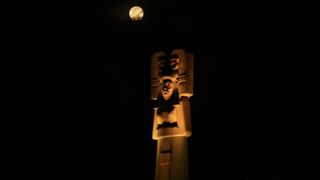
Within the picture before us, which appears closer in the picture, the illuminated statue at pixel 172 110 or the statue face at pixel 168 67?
the illuminated statue at pixel 172 110

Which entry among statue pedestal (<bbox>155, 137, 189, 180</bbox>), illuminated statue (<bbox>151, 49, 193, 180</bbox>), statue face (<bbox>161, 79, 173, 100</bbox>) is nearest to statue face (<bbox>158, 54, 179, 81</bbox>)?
illuminated statue (<bbox>151, 49, 193, 180</bbox>)

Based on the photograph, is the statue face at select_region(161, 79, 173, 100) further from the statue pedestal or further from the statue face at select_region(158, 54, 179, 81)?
the statue pedestal

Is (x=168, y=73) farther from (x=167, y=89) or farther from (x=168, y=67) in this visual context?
(x=167, y=89)

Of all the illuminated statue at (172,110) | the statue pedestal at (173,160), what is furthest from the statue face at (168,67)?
the statue pedestal at (173,160)

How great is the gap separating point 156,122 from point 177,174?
49.8 inches

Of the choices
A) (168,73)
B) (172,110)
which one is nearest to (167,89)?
(168,73)

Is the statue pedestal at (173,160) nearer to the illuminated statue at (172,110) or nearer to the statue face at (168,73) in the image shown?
the illuminated statue at (172,110)

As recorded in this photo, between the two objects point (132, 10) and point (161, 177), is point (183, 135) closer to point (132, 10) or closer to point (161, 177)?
point (161, 177)

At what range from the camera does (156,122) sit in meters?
8.58

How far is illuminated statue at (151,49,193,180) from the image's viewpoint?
7.95 meters

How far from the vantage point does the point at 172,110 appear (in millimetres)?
8406

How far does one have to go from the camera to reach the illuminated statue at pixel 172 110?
7.95 metres

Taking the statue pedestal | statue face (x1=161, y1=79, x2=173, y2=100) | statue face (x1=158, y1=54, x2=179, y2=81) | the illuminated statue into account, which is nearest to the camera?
the statue pedestal

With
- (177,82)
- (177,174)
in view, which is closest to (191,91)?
(177,82)
